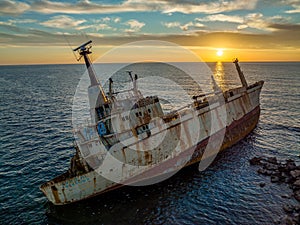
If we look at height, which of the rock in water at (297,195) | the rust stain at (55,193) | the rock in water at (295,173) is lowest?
the rock in water at (297,195)

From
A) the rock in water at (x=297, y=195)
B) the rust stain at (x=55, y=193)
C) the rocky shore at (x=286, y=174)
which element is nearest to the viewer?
the rocky shore at (x=286, y=174)

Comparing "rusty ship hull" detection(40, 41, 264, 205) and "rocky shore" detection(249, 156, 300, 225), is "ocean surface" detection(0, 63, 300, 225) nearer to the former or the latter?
"rocky shore" detection(249, 156, 300, 225)

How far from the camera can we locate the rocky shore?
16156mm

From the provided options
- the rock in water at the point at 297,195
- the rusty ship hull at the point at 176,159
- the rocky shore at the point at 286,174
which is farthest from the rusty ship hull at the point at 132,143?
the rock in water at the point at 297,195

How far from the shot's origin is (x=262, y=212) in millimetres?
17000

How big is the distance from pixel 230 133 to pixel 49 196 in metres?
21.9

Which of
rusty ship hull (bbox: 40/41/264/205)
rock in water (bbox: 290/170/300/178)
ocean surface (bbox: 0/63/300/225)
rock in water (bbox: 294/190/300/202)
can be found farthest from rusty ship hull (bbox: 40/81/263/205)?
rock in water (bbox: 294/190/300/202)

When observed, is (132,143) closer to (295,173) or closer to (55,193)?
(55,193)

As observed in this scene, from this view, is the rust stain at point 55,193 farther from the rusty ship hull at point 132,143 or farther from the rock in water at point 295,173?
the rock in water at point 295,173

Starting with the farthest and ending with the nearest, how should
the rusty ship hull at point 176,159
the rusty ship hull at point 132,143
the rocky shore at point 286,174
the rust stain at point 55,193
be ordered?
the rusty ship hull at point 132,143 → the rusty ship hull at point 176,159 → the rust stain at point 55,193 → the rocky shore at point 286,174

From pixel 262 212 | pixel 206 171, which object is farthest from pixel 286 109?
pixel 262 212

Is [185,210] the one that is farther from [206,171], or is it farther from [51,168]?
[51,168]

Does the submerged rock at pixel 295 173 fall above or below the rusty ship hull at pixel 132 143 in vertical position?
below

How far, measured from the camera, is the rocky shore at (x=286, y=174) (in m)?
16.2
